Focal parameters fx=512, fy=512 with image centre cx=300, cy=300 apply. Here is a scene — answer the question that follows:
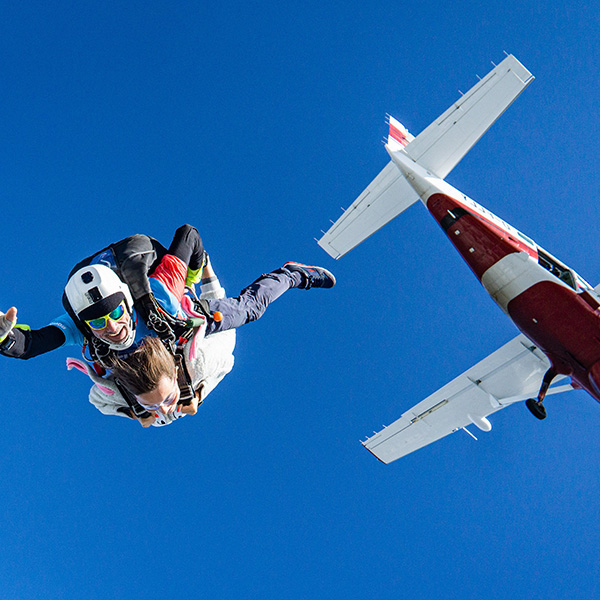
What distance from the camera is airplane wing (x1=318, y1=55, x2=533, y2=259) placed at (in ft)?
43.7

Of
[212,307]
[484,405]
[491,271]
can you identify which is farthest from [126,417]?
[484,405]

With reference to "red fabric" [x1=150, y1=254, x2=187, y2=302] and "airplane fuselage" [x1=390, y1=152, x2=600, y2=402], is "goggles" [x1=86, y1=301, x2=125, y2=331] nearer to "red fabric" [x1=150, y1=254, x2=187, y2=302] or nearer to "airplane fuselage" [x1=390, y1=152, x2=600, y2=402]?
"red fabric" [x1=150, y1=254, x2=187, y2=302]

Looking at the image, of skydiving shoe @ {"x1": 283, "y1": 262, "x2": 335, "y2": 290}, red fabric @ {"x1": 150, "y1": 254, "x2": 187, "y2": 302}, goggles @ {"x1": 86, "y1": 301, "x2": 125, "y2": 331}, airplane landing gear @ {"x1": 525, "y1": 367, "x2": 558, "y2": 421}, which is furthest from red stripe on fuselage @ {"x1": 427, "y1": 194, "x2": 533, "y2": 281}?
goggles @ {"x1": 86, "y1": 301, "x2": 125, "y2": 331}

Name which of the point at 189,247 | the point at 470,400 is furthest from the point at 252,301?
the point at 470,400

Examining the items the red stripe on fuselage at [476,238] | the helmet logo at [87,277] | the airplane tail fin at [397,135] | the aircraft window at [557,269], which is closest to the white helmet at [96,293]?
the helmet logo at [87,277]

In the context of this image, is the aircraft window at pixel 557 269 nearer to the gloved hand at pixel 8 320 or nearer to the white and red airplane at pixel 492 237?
the white and red airplane at pixel 492 237

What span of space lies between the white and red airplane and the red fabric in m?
10.2

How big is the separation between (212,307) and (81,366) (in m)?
1.26

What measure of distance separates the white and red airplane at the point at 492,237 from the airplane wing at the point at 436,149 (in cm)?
3

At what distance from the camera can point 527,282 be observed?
1291cm

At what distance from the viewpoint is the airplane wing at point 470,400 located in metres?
16.3

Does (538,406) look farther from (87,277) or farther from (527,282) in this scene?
(87,277)

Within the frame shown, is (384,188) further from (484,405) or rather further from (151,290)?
(151,290)

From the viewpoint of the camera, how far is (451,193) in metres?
13.7
